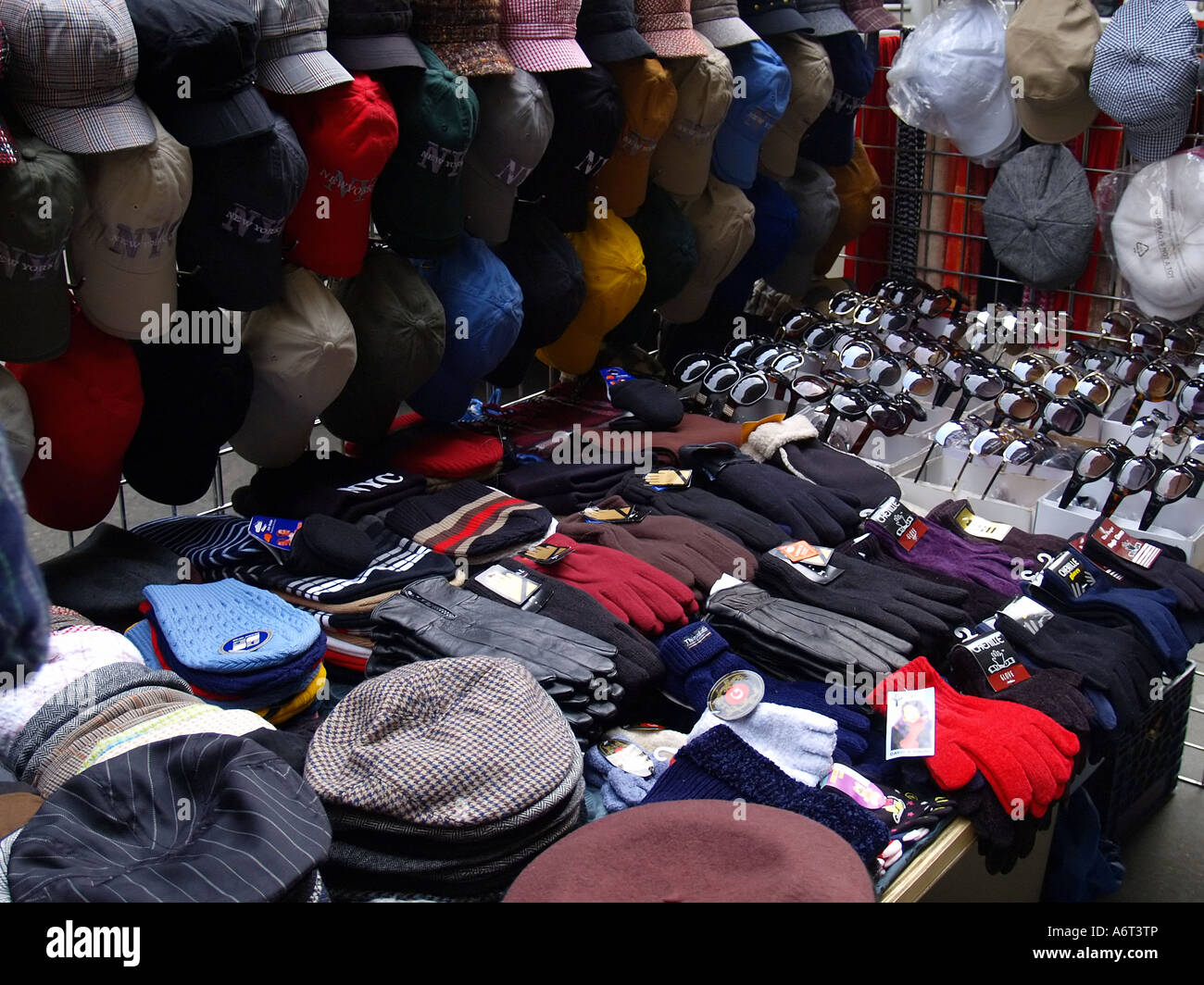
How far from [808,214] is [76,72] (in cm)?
232

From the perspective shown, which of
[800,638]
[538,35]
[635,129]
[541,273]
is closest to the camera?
[800,638]

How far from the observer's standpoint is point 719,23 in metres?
3.10

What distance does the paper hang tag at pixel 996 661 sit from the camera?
2129 millimetres

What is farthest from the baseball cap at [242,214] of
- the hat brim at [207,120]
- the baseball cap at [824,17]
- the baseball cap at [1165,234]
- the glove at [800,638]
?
the baseball cap at [1165,234]

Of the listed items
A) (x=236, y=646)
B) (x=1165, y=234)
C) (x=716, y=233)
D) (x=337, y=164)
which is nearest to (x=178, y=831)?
(x=236, y=646)

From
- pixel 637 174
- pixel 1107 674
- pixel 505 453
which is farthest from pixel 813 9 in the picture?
pixel 1107 674

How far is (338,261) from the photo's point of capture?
2.41m

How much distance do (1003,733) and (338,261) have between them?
4.79ft

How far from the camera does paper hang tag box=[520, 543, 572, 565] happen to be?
2.28 meters

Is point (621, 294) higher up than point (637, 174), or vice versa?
point (637, 174)

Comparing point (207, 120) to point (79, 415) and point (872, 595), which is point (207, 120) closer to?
point (79, 415)

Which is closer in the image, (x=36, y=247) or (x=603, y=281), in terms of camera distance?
(x=36, y=247)

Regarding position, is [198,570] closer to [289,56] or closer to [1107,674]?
[289,56]

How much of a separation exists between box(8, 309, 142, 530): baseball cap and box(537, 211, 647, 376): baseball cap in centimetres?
115
